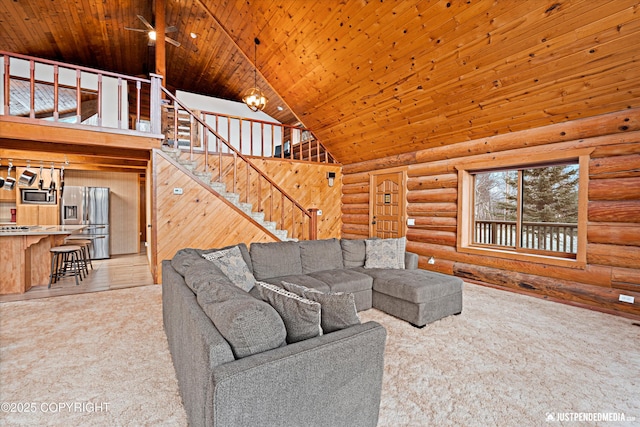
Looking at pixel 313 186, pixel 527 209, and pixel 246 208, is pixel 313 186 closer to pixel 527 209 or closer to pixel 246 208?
pixel 246 208

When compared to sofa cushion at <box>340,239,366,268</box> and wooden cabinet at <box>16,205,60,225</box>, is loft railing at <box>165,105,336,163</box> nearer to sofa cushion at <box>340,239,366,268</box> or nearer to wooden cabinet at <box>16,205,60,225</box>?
wooden cabinet at <box>16,205,60,225</box>

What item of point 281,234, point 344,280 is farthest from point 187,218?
point 344,280

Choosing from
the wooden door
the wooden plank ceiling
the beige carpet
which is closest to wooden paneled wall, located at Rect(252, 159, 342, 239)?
the wooden plank ceiling

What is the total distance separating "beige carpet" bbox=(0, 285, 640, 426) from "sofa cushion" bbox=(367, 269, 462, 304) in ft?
1.01

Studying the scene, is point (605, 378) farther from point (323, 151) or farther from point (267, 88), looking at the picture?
point (267, 88)

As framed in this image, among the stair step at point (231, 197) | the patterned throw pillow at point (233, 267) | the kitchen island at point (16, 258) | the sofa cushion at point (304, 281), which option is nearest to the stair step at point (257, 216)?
the stair step at point (231, 197)

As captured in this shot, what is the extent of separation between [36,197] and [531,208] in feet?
33.8

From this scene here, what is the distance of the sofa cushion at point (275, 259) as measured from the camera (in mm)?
3330

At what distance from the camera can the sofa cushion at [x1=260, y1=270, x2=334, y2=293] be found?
3.11 meters

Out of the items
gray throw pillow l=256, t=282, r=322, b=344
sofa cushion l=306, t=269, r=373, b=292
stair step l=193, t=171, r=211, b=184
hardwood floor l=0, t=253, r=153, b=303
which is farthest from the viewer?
stair step l=193, t=171, r=211, b=184

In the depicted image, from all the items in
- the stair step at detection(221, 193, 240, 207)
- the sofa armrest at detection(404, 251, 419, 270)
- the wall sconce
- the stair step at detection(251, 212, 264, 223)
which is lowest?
the sofa armrest at detection(404, 251, 419, 270)

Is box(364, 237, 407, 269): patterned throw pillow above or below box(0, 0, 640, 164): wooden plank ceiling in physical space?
below

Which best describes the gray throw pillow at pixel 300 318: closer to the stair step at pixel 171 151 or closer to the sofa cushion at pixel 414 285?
the sofa cushion at pixel 414 285

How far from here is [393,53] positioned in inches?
165
